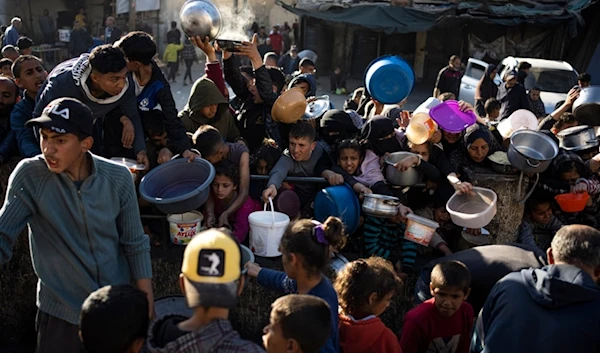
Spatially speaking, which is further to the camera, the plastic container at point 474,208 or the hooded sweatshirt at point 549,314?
the plastic container at point 474,208

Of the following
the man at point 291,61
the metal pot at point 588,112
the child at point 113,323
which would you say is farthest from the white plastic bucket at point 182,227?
the man at point 291,61

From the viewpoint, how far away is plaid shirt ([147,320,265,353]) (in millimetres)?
1988

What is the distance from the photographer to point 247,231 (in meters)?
4.17

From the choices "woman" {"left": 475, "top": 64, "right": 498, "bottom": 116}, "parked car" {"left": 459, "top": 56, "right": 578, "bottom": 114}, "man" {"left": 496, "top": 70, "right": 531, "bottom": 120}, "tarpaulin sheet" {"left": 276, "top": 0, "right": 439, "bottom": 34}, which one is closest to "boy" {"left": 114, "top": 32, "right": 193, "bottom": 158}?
"man" {"left": 496, "top": 70, "right": 531, "bottom": 120}

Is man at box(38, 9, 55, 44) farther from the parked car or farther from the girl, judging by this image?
the girl

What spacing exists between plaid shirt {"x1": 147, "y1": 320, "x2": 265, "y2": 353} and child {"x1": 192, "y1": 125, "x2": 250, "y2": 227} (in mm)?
1983

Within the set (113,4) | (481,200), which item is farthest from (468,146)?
(113,4)

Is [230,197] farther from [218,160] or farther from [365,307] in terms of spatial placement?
[365,307]

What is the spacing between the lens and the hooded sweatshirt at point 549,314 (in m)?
2.48

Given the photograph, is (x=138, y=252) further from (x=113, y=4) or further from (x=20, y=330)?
(x=113, y=4)

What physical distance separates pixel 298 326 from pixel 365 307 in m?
0.74

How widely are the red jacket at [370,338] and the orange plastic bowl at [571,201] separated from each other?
242 cm

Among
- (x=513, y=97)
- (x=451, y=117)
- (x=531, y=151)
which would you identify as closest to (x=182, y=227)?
(x=451, y=117)

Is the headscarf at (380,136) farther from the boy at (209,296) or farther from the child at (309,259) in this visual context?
the boy at (209,296)
